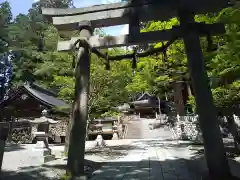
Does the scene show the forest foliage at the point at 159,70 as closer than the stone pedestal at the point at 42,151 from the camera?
Yes

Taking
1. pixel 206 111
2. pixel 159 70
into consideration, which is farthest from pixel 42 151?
pixel 159 70

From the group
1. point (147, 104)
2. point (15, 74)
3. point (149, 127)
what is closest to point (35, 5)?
point (15, 74)

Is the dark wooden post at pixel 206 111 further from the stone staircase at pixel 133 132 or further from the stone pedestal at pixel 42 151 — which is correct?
the stone staircase at pixel 133 132

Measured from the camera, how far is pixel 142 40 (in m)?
5.12

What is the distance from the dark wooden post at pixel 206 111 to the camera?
13.3 feet

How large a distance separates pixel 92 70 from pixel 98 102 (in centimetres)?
225

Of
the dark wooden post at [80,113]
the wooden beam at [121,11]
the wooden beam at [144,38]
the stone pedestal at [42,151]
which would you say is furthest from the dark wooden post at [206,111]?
the stone pedestal at [42,151]

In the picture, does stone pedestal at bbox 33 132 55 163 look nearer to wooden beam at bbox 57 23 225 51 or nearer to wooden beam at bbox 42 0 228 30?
wooden beam at bbox 57 23 225 51

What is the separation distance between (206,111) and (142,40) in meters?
2.21

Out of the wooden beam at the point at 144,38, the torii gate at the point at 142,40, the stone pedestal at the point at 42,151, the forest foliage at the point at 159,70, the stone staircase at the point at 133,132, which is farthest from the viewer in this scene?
the stone staircase at the point at 133,132

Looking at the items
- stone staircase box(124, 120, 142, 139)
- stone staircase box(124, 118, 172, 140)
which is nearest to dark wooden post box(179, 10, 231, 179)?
stone staircase box(124, 118, 172, 140)

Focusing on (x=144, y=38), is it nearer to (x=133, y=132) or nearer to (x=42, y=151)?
(x=42, y=151)

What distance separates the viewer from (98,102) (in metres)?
13.2

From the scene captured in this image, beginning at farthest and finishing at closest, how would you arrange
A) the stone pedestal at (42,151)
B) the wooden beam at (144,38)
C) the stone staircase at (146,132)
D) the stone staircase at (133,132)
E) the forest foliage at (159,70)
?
the stone staircase at (133,132), the stone staircase at (146,132), the stone pedestal at (42,151), the forest foliage at (159,70), the wooden beam at (144,38)
